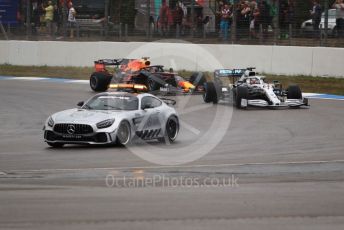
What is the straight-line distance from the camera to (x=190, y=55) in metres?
32.3

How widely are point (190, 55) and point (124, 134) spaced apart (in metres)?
16.2

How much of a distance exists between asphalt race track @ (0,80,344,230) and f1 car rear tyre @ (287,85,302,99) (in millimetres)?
2485

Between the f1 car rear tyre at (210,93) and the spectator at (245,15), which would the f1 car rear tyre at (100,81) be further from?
the spectator at (245,15)

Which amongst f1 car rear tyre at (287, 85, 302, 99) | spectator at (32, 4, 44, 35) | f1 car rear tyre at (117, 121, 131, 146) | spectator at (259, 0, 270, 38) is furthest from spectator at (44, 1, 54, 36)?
f1 car rear tyre at (117, 121, 131, 146)

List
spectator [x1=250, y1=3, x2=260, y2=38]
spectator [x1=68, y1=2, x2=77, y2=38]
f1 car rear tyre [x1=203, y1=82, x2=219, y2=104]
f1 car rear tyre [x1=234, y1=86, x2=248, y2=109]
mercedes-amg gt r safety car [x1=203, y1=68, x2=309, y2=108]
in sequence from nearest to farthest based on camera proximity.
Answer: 1. f1 car rear tyre [x1=234, y1=86, x2=248, y2=109]
2. mercedes-amg gt r safety car [x1=203, y1=68, x2=309, y2=108]
3. f1 car rear tyre [x1=203, y1=82, x2=219, y2=104]
4. spectator [x1=250, y1=3, x2=260, y2=38]
5. spectator [x1=68, y1=2, x2=77, y2=38]

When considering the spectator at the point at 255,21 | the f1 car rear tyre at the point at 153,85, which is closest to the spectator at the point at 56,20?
the spectator at the point at 255,21

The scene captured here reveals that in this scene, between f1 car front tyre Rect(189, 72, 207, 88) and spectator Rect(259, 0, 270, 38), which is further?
spectator Rect(259, 0, 270, 38)

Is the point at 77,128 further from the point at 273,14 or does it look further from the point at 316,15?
the point at 273,14

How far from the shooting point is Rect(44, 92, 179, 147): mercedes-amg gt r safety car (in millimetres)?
16094

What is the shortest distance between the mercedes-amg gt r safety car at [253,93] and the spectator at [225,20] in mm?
6783

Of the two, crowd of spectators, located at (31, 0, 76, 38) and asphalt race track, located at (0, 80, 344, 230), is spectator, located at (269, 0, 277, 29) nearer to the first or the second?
crowd of spectators, located at (31, 0, 76, 38)

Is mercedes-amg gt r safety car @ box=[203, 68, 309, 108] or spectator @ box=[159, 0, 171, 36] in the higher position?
spectator @ box=[159, 0, 171, 36]

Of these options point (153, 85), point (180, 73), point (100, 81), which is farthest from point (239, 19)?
point (100, 81)

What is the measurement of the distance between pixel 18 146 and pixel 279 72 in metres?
15.0
